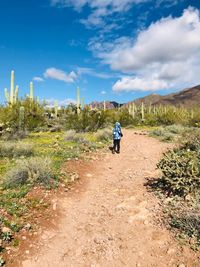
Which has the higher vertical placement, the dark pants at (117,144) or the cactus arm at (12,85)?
the cactus arm at (12,85)

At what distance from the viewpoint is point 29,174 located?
25.3 feet

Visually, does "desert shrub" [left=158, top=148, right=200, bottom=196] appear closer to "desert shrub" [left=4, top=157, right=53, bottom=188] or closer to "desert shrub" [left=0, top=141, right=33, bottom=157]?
"desert shrub" [left=4, top=157, right=53, bottom=188]

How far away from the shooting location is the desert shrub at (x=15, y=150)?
10.7 metres

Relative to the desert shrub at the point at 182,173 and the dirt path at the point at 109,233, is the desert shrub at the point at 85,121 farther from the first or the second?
the desert shrub at the point at 182,173

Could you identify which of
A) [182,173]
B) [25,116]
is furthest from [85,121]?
[182,173]

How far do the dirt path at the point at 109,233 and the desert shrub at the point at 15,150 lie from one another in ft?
10.2

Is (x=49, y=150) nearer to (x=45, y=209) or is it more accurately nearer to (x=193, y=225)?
(x=45, y=209)

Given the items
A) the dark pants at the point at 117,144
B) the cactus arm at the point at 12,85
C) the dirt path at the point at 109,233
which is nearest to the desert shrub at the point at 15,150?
the dirt path at the point at 109,233

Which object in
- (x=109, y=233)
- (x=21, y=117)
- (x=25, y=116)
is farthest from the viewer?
(x=25, y=116)

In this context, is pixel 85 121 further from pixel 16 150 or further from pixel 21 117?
pixel 16 150

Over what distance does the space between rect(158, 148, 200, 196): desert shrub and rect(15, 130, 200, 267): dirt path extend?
0.54 m

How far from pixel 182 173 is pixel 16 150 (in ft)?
21.1

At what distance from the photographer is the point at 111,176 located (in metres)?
9.44

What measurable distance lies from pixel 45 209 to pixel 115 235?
184 cm
